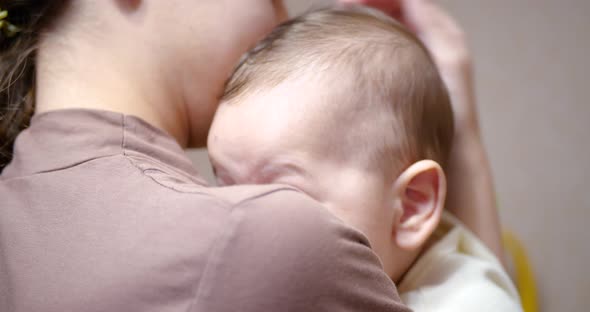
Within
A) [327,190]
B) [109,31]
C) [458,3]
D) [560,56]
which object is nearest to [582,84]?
[560,56]

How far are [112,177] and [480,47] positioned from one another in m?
1.31

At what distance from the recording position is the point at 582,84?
5.00 feet

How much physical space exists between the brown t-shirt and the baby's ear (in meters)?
0.21

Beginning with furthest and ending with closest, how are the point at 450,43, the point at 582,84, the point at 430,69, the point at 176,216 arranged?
the point at 582,84 < the point at 450,43 < the point at 430,69 < the point at 176,216

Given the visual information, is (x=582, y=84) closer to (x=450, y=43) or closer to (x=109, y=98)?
(x=450, y=43)

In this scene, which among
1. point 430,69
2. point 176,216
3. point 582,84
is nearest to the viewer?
point 176,216

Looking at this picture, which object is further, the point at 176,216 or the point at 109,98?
the point at 109,98

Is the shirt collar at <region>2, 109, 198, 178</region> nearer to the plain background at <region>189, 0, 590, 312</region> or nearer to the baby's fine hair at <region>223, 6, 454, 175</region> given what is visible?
the baby's fine hair at <region>223, 6, 454, 175</region>

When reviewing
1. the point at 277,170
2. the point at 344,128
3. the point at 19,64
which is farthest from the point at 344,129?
the point at 19,64

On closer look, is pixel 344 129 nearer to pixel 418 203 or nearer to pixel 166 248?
pixel 418 203

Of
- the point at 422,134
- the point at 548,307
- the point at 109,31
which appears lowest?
the point at 548,307

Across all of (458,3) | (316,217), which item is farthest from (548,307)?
(316,217)

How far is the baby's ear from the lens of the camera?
0.76 metres

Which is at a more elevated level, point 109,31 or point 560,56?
point 109,31
